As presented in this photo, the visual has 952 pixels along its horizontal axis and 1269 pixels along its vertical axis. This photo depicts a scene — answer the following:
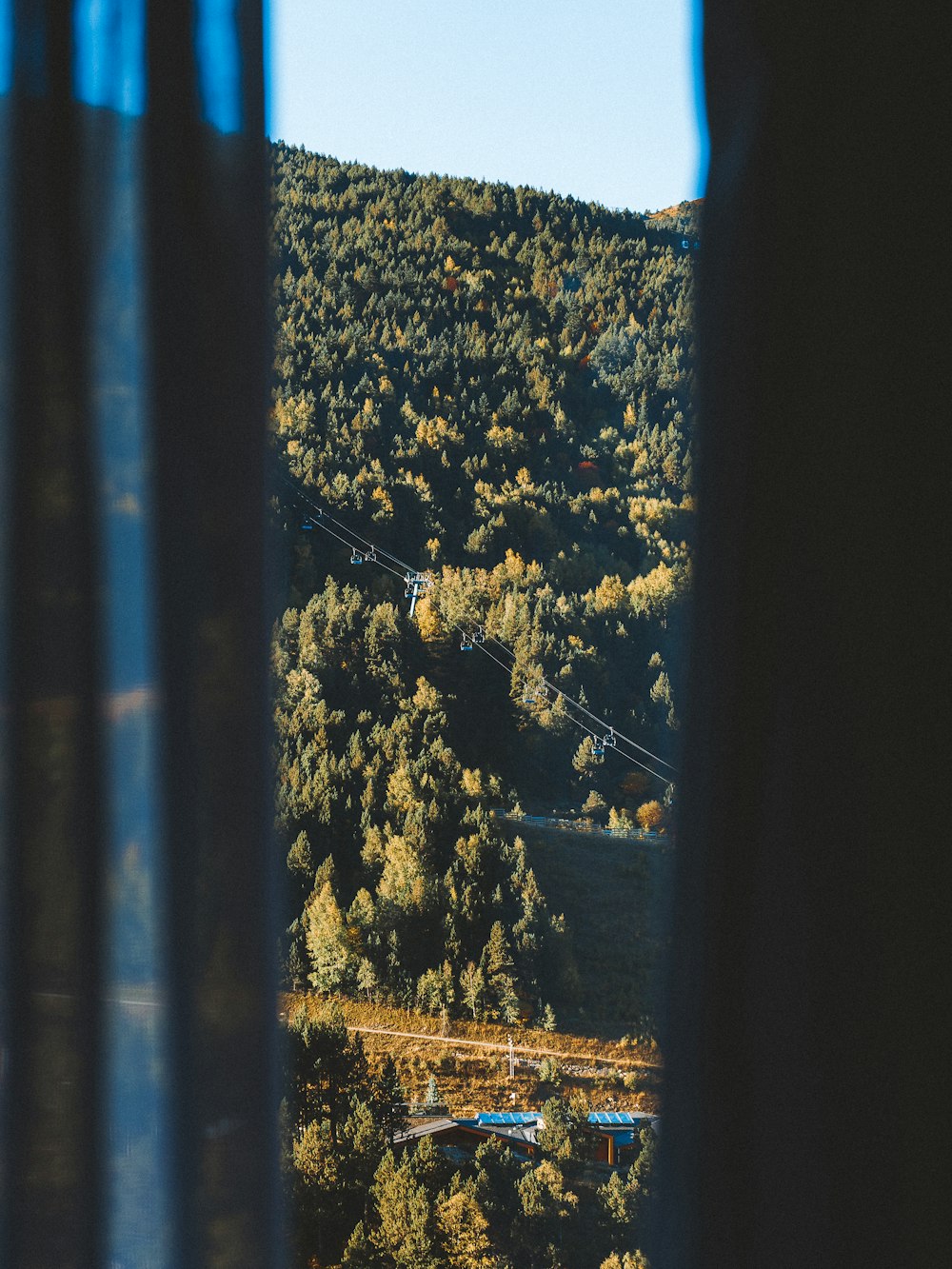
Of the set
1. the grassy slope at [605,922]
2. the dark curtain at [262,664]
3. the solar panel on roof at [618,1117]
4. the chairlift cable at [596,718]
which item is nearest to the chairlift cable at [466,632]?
the chairlift cable at [596,718]

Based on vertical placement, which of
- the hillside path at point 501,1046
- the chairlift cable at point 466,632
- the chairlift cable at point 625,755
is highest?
the chairlift cable at point 466,632

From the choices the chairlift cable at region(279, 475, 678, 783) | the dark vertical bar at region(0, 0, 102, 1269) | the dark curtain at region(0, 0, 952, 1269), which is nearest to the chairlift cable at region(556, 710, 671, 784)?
the chairlift cable at region(279, 475, 678, 783)

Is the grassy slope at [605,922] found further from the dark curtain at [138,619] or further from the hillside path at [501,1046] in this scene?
the dark curtain at [138,619]

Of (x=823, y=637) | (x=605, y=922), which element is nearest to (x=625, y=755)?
(x=605, y=922)

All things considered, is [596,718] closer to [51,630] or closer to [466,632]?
[466,632]

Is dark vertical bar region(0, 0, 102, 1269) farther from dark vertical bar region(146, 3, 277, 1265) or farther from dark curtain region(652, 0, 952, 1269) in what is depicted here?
dark curtain region(652, 0, 952, 1269)

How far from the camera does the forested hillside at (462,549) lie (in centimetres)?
102

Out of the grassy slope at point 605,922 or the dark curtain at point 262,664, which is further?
Result: the grassy slope at point 605,922

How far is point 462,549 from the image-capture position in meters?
1.08

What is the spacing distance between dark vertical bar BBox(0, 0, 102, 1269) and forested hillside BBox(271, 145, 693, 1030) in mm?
241

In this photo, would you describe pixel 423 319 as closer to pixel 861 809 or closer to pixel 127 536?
pixel 127 536

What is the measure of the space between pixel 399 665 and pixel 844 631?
0.46 metres

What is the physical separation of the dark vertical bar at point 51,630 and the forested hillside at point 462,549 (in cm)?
24

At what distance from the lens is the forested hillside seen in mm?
1024
